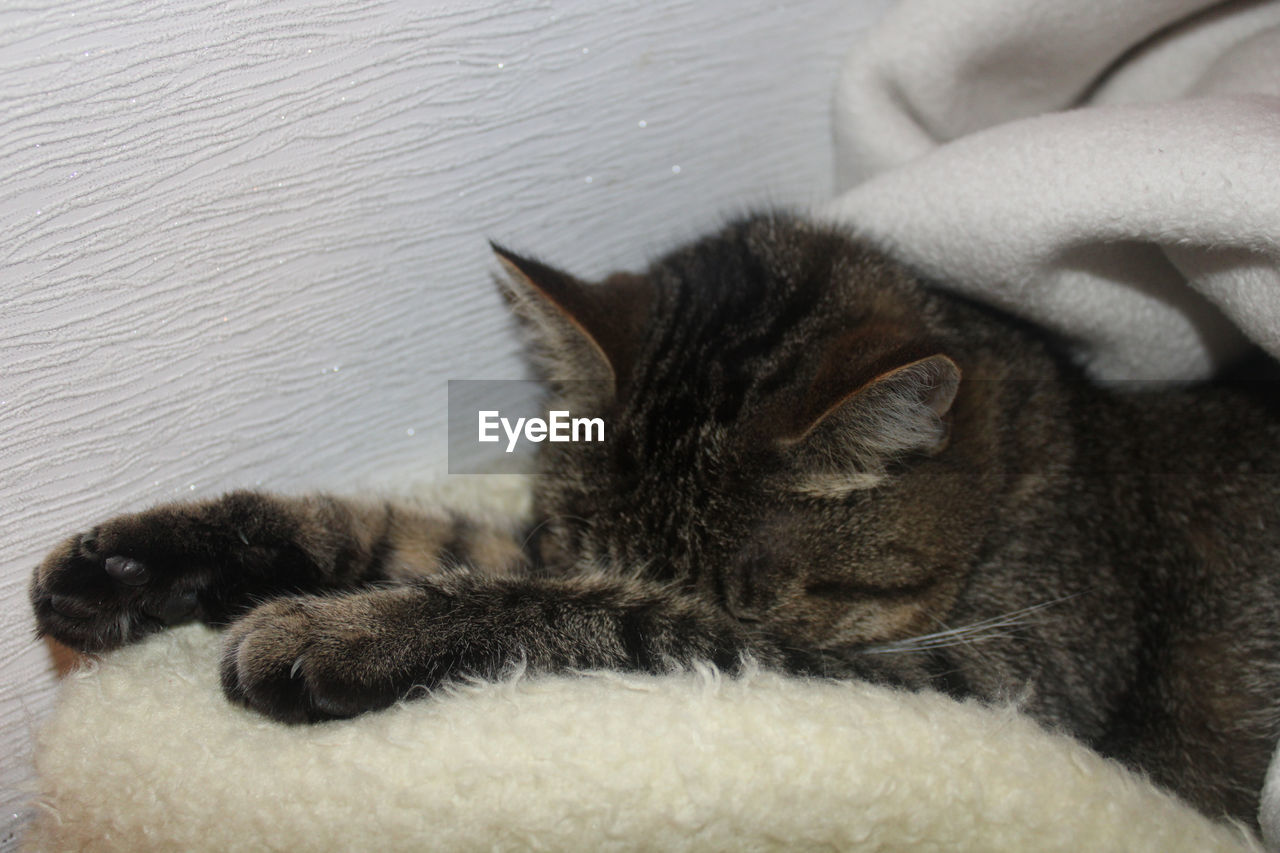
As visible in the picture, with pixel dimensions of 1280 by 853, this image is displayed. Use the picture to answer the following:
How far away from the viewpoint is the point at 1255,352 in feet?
4.09

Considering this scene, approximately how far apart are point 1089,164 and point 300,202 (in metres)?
0.86

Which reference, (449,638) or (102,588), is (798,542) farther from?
(102,588)

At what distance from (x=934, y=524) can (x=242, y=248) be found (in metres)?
0.80

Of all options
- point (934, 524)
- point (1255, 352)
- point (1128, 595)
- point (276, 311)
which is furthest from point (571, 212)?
point (1255, 352)

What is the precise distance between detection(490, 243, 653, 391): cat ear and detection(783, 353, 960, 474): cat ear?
23cm

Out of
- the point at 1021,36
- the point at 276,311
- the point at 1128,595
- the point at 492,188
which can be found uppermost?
the point at 1021,36

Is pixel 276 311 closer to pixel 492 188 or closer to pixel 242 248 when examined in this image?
pixel 242 248

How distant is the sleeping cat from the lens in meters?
0.83

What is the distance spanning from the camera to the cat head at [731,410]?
0.84 meters

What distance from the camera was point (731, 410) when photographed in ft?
2.97

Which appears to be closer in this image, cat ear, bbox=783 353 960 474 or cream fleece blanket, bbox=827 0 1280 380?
cat ear, bbox=783 353 960 474

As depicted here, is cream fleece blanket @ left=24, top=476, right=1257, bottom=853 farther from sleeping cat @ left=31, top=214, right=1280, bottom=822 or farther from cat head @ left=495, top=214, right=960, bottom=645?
cat head @ left=495, top=214, right=960, bottom=645

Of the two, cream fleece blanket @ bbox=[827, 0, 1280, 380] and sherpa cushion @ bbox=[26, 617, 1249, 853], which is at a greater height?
cream fleece blanket @ bbox=[827, 0, 1280, 380]

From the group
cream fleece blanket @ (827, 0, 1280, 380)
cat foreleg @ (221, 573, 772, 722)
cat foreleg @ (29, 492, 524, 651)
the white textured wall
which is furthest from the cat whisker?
the white textured wall
